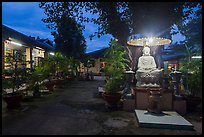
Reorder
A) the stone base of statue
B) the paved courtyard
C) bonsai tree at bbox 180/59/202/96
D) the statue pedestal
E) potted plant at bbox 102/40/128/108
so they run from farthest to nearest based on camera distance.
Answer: the stone base of statue
potted plant at bbox 102/40/128/108
bonsai tree at bbox 180/59/202/96
the statue pedestal
the paved courtyard

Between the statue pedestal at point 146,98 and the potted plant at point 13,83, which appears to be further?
the potted plant at point 13,83

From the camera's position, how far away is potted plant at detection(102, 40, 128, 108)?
6.41 metres

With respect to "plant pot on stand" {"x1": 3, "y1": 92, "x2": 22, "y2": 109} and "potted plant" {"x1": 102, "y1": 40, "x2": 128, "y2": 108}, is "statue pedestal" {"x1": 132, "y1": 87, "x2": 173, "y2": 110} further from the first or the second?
"plant pot on stand" {"x1": 3, "y1": 92, "x2": 22, "y2": 109}

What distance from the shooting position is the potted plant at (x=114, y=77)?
21.0 ft

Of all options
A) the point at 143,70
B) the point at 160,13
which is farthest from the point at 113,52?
the point at 160,13

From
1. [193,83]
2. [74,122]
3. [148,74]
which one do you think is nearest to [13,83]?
[74,122]

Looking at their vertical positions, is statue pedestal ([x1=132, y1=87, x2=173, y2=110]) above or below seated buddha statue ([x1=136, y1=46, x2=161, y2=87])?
below

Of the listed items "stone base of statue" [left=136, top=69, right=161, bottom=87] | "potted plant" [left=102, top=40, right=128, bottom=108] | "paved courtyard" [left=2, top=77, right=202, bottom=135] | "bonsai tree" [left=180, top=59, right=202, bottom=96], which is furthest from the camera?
"stone base of statue" [left=136, top=69, right=161, bottom=87]

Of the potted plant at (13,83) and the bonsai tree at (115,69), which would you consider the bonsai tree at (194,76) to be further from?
the potted plant at (13,83)

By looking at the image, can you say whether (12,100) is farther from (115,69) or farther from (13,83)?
(115,69)

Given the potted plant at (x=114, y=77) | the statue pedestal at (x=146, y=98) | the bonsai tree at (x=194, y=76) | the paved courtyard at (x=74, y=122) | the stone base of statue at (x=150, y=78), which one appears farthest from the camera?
the stone base of statue at (x=150, y=78)

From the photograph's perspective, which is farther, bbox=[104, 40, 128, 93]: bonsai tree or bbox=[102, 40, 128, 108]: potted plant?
bbox=[104, 40, 128, 93]: bonsai tree

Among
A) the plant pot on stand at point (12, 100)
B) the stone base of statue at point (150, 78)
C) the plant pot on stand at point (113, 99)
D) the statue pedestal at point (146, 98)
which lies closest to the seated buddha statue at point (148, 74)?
the stone base of statue at point (150, 78)

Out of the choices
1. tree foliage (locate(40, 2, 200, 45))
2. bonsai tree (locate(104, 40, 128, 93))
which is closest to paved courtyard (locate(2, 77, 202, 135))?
bonsai tree (locate(104, 40, 128, 93))
